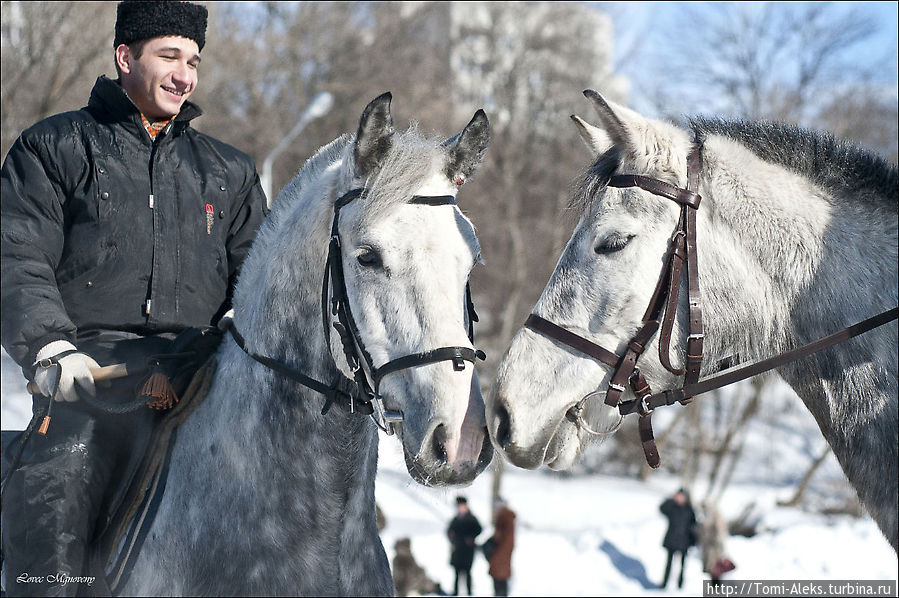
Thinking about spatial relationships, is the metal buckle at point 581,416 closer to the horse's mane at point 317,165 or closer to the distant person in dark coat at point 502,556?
the horse's mane at point 317,165

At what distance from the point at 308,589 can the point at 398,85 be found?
21.5 meters

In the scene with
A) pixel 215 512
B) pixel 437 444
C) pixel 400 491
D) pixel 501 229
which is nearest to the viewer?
pixel 437 444

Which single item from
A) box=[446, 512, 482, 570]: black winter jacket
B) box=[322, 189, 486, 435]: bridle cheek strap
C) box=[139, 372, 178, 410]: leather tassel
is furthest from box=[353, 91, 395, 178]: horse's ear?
box=[446, 512, 482, 570]: black winter jacket

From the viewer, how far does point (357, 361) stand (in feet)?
10.4

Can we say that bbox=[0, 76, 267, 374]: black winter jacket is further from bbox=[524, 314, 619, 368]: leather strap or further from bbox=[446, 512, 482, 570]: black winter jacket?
bbox=[446, 512, 482, 570]: black winter jacket

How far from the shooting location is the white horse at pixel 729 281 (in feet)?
10.5

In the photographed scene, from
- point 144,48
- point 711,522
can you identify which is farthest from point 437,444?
point 711,522

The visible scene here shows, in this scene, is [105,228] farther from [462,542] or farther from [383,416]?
[462,542]

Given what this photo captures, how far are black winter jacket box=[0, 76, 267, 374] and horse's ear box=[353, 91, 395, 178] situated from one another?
0.89 meters

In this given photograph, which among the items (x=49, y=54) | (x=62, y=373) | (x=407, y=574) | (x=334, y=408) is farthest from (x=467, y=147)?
(x=49, y=54)

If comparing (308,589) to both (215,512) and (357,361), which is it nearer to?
(215,512)

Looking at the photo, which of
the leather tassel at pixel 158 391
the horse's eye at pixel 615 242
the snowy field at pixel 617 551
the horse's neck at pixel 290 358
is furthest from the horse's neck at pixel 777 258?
the snowy field at pixel 617 551

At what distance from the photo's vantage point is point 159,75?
384 centimetres

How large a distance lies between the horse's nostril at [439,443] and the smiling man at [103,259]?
1.22 meters
